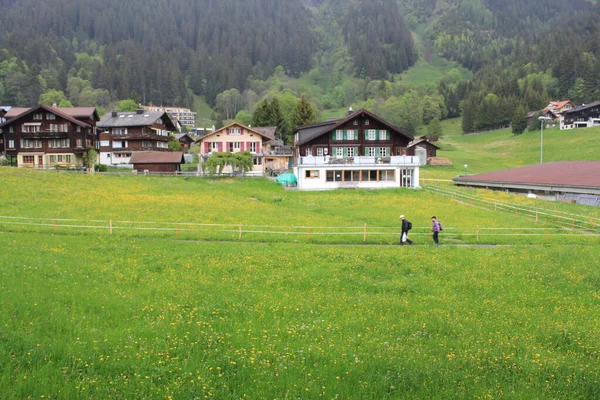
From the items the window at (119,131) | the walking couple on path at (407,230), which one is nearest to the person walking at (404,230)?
the walking couple on path at (407,230)

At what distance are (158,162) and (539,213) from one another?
176ft

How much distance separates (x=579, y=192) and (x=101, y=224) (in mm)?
45223

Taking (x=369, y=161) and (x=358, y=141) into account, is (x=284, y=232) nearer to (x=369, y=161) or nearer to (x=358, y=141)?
(x=369, y=161)

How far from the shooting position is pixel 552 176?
54.3 m

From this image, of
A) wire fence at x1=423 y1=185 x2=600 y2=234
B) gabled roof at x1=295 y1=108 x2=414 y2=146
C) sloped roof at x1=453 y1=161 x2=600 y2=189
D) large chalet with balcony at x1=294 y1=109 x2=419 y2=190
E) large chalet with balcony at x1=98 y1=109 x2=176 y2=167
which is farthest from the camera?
large chalet with balcony at x1=98 y1=109 x2=176 y2=167

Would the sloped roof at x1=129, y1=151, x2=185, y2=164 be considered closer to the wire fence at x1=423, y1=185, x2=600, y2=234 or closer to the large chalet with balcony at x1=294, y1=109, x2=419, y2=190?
the large chalet with balcony at x1=294, y1=109, x2=419, y2=190

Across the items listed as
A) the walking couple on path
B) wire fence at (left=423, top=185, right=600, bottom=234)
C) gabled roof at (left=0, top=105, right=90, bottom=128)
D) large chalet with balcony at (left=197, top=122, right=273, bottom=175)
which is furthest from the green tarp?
the walking couple on path

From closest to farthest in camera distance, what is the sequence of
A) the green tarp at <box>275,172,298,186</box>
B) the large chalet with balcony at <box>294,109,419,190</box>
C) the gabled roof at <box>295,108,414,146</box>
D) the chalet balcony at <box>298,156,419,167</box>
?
the chalet balcony at <box>298,156,419,167</box>, the large chalet with balcony at <box>294,109,419,190</box>, the green tarp at <box>275,172,298,186</box>, the gabled roof at <box>295,108,414,146</box>

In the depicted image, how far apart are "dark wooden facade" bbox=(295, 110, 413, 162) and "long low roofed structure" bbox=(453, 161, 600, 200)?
1140 cm

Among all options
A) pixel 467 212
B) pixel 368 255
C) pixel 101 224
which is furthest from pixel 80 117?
pixel 368 255

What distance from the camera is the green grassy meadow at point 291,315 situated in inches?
375

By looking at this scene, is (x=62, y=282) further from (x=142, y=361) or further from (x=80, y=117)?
(x=80, y=117)

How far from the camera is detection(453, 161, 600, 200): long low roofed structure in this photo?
48.7m

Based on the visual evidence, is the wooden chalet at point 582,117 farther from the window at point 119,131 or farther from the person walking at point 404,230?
the person walking at point 404,230
